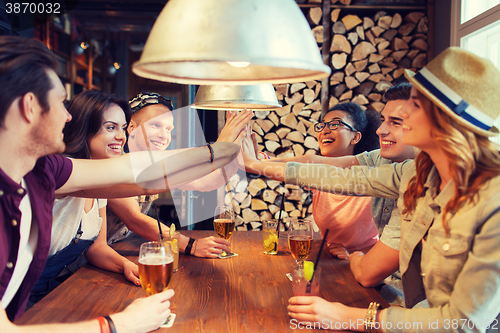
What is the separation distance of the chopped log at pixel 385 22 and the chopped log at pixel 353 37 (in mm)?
246

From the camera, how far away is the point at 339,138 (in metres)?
2.46

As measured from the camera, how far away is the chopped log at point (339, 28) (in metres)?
3.51

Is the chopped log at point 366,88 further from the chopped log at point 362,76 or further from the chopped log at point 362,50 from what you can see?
the chopped log at point 362,50

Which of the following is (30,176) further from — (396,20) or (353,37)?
(396,20)

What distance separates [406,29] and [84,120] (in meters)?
3.04

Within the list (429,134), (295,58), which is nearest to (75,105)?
(295,58)

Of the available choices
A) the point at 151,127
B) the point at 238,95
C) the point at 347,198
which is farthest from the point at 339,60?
the point at 238,95

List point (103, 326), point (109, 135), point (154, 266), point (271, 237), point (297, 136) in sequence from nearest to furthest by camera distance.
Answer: point (103, 326) < point (154, 266) < point (271, 237) < point (109, 135) < point (297, 136)

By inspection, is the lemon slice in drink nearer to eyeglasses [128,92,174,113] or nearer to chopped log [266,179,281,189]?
eyeglasses [128,92,174,113]

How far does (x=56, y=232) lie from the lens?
4.86 feet

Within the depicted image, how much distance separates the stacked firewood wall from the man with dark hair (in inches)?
96.0

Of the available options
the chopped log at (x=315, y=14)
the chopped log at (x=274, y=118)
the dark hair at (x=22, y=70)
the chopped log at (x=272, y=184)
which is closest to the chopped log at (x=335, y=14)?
the chopped log at (x=315, y=14)

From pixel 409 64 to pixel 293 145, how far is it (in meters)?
1.34

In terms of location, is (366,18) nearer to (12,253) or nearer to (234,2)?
(234,2)
